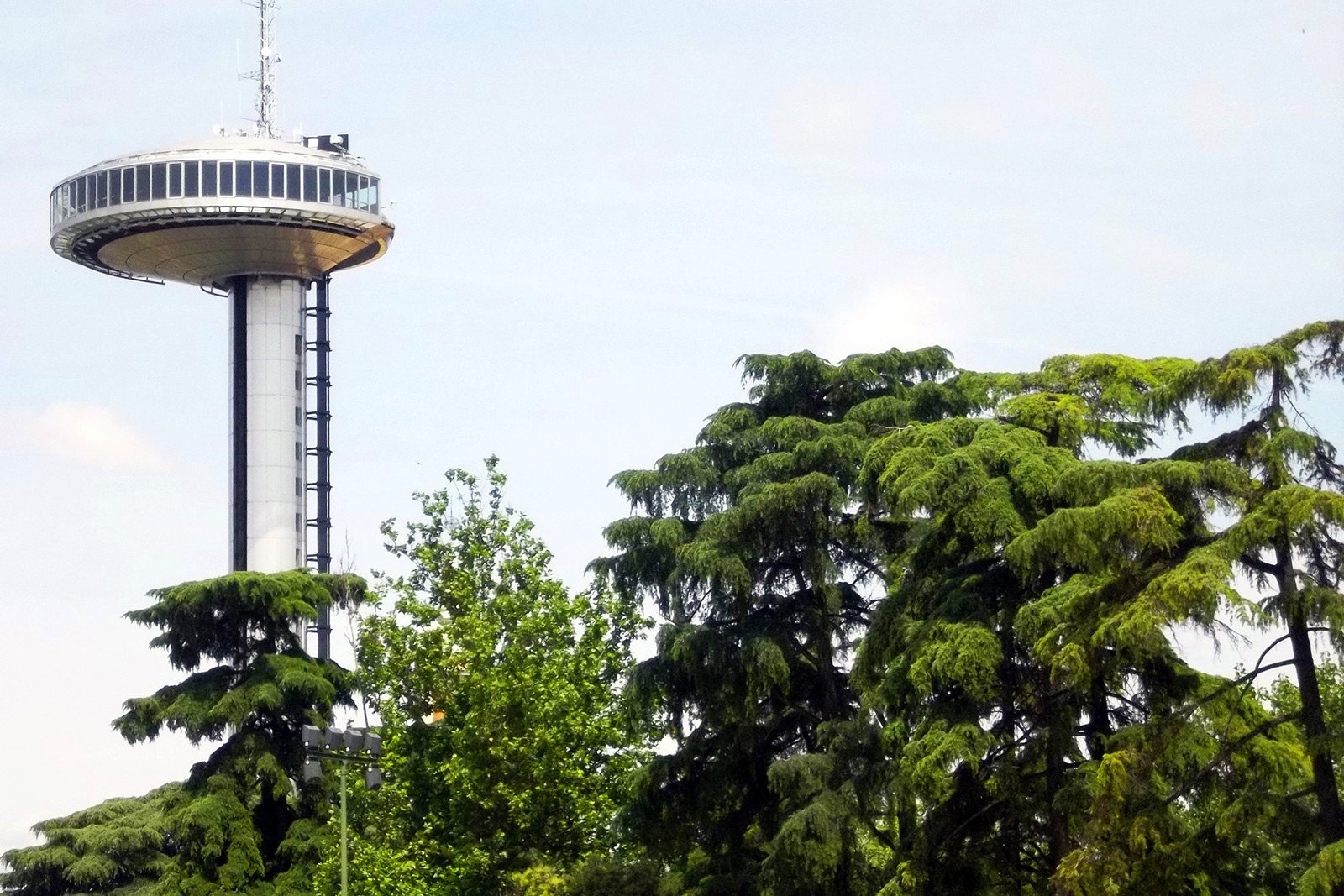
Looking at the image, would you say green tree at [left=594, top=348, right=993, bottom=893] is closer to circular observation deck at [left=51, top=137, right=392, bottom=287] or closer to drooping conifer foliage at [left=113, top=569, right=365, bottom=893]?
drooping conifer foliage at [left=113, top=569, right=365, bottom=893]

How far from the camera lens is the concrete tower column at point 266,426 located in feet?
266

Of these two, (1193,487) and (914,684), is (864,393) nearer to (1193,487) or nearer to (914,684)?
(914,684)

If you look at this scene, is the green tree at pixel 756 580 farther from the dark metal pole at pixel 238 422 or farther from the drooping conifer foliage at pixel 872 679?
the dark metal pole at pixel 238 422

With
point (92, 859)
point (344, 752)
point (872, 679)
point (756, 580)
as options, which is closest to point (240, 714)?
point (92, 859)

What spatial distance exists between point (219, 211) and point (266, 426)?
9.05m

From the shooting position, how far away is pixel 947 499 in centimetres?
3008

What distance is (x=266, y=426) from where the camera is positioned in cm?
8138

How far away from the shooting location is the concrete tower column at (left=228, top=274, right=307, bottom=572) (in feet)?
266

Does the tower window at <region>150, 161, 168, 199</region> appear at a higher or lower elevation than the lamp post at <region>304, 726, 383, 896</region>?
higher

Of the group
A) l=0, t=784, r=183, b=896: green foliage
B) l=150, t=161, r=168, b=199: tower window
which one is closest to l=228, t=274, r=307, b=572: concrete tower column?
l=150, t=161, r=168, b=199: tower window

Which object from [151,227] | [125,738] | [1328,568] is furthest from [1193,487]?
[151,227]

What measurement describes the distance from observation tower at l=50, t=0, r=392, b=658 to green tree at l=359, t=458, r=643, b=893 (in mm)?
35834

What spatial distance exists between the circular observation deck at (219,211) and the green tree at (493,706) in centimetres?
3793

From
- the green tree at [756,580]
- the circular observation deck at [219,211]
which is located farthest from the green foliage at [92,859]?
the green tree at [756,580]
